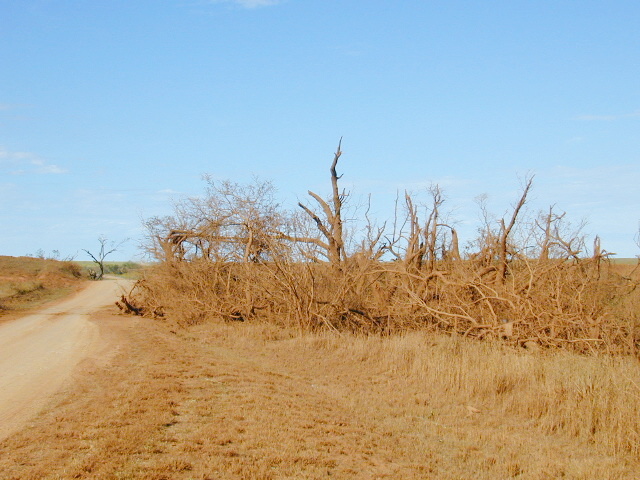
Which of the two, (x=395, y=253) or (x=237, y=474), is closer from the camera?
(x=237, y=474)

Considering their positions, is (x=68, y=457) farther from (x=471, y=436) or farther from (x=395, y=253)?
(x=395, y=253)

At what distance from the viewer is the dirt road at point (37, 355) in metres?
8.23

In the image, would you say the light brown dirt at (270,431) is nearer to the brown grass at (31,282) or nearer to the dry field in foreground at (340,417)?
the dry field in foreground at (340,417)

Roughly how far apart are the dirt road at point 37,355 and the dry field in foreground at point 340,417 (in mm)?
382

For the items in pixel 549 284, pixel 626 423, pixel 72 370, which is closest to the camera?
pixel 626 423

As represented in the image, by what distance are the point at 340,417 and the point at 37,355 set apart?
7818 mm

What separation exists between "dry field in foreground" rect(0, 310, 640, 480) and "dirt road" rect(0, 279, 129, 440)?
0.38 m

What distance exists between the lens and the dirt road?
27.0 feet

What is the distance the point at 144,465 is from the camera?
5.78 meters

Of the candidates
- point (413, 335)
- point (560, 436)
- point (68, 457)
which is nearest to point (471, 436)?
point (560, 436)

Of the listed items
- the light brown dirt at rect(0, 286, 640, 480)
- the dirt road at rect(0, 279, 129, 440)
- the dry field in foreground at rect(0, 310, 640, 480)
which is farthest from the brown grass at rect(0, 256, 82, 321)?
the light brown dirt at rect(0, 286, 640, 480)

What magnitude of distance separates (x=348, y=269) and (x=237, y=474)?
42.5 feet

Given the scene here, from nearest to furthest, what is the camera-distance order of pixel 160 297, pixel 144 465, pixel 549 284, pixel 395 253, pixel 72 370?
pixel 144 465 → pixel 72 370 → pixel 549 284 → pixel 395 253 → pixel 160 297

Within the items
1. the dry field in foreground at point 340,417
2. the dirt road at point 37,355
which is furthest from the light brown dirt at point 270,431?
the dirt road at point 37,355
